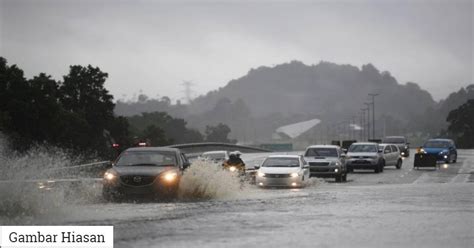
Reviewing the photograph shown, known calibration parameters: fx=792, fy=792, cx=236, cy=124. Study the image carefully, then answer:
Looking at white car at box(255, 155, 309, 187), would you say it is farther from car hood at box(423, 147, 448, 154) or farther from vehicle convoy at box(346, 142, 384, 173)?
car hood at box(423, 147, 448, 154)

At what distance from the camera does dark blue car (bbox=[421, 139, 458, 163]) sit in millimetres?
49094

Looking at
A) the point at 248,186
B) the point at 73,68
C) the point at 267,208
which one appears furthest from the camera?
the point at 73,68

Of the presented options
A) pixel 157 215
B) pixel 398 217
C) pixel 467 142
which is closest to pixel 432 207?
pixel 398 217

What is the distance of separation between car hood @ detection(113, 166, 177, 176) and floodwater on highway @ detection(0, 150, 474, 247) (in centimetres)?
93

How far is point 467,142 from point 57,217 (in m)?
134

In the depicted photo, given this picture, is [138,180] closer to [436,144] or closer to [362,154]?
[362,154]

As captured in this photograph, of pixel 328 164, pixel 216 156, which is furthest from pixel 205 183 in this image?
pixel 216 156

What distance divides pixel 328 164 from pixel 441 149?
57.2ft

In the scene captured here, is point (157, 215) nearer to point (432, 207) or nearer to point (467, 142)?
point (432, 207)

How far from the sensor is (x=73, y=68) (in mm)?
72312

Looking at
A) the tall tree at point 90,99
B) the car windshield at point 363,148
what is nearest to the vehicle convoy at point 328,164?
the car windshield at point 363,148
